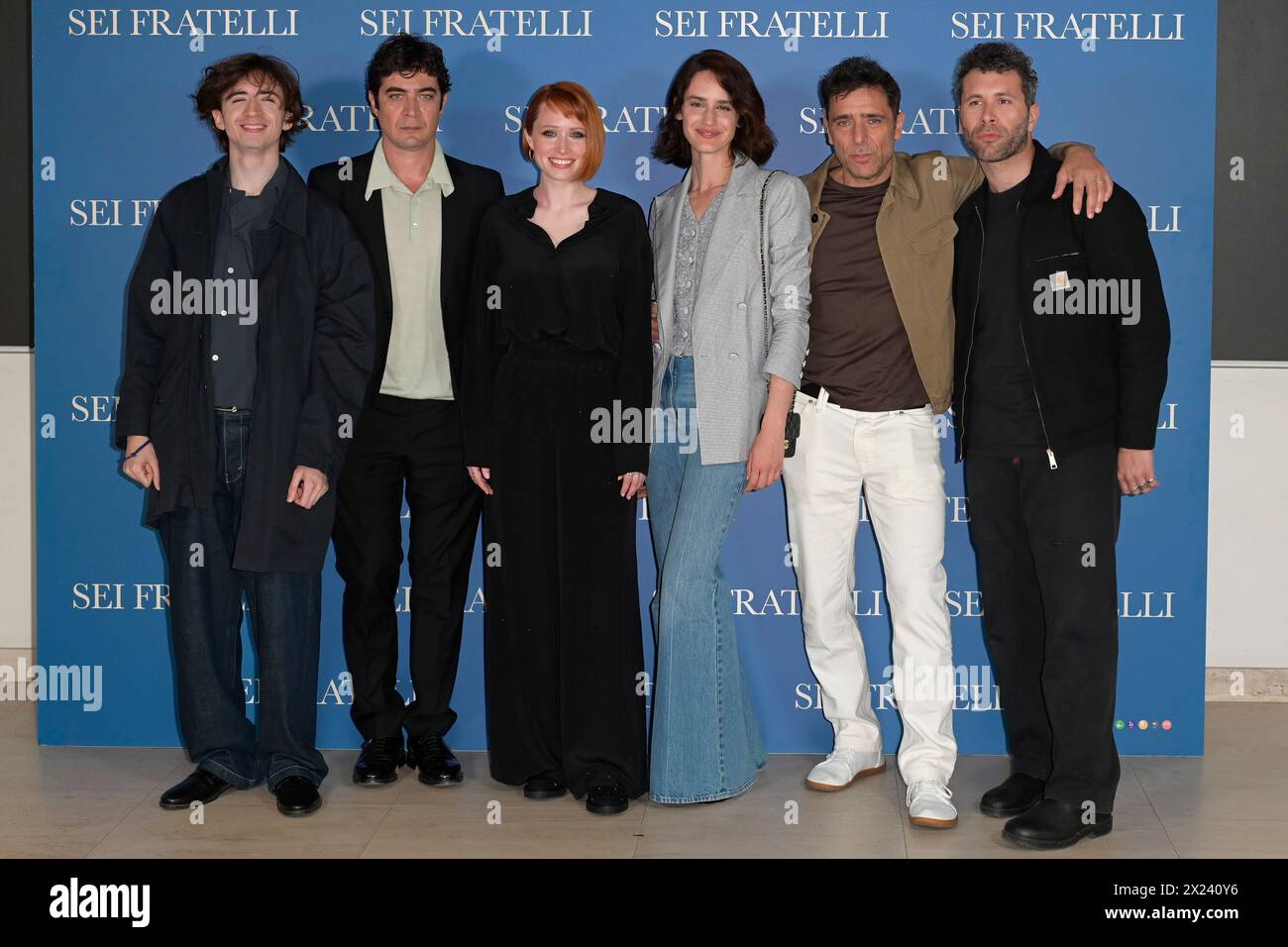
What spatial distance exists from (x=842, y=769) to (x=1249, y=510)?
1.88 m

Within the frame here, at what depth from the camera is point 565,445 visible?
3793 mm

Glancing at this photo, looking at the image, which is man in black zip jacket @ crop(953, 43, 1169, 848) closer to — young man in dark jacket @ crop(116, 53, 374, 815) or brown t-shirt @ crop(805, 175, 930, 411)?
brown t-shirt @ crop(805, 175, 930, 411)

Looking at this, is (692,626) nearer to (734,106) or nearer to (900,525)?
(900,525)

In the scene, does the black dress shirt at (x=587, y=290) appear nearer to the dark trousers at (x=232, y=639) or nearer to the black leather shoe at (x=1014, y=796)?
the dark trousers at (x=232, y=639)

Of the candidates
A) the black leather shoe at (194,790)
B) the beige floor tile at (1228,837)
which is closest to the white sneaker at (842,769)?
the beige floor tile at (1228,837)

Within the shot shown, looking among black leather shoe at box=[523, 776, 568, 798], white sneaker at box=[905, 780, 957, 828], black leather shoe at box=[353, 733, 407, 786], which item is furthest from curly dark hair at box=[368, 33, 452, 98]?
white sneaker at box=[905, 780, 957, 828]

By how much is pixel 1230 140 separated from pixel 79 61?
372 centimetres

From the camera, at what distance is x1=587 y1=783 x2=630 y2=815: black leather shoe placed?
3795 millimetres

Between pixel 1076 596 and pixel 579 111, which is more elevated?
pixel 579 111

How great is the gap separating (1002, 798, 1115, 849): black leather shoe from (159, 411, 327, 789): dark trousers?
1856 mm

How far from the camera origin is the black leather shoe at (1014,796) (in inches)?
150

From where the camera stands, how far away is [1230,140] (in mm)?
4828

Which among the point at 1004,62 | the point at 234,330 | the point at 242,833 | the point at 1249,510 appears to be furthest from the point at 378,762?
the point at 1249,510

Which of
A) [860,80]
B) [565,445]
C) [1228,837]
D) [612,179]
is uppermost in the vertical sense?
[860,80]
